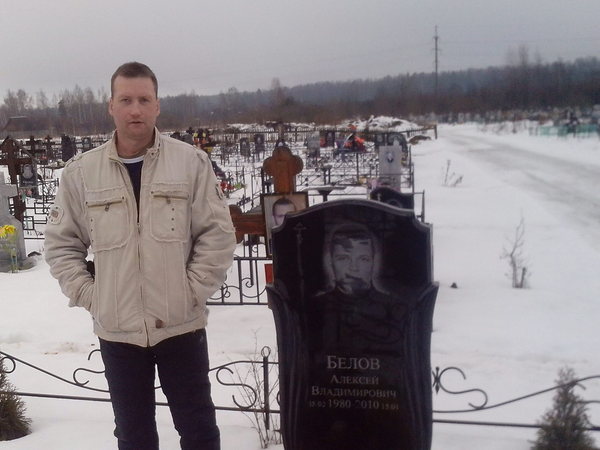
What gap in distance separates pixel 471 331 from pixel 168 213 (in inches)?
154

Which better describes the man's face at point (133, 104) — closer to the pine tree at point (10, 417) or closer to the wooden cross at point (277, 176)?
the pine tree at point (10, 417)

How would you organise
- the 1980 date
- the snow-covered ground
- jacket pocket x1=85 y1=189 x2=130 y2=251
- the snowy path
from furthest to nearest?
the snowy path
the snow-covered ground
the 1980 date
jacket pocket x1=85 y1=189 x2=130 y2=251

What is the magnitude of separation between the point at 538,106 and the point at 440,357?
1076 centimetres

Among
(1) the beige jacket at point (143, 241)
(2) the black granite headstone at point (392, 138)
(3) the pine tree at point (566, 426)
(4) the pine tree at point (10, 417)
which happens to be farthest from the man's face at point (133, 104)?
(2) the black granite headstone at point (392, 138)

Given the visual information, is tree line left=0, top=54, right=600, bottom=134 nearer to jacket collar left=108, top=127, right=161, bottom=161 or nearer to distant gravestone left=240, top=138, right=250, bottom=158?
distant gravestone left=240, top=138, right=250, bottom=158

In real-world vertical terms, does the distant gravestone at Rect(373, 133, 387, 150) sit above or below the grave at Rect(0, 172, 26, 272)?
above

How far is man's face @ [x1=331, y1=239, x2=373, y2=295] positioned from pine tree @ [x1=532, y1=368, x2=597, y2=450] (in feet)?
3.64

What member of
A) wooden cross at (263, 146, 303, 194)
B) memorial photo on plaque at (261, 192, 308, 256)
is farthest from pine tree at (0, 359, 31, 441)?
wooden cross at (263, 146, 303, 194)

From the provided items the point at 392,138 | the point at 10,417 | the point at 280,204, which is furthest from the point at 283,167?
the point at 392,138

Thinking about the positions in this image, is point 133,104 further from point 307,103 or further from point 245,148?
point 307,103

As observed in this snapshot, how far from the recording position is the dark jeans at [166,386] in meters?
2.28

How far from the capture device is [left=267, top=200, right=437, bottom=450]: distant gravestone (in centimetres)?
256

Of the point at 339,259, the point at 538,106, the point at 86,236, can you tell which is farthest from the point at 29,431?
the point at 538,106

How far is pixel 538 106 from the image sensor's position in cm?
1366
